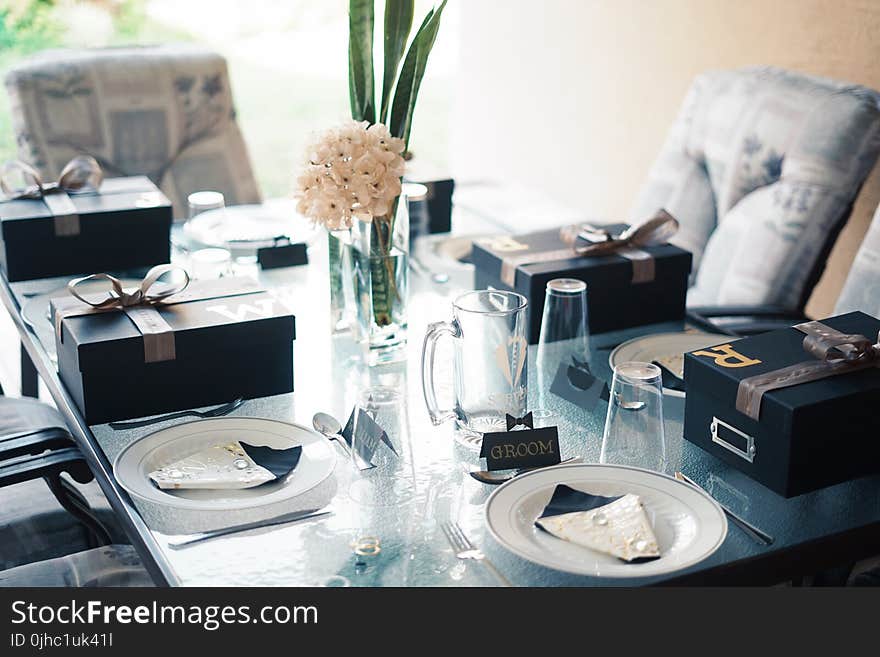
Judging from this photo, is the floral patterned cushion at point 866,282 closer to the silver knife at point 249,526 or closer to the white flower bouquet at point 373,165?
the white flower bouquet at point 373,165

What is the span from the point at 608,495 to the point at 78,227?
1.16 metres

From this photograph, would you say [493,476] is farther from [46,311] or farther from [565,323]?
[46,311]

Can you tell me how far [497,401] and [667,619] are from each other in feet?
1.28

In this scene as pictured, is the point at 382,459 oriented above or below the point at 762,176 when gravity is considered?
below

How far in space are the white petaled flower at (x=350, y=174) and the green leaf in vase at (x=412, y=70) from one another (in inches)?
4.6

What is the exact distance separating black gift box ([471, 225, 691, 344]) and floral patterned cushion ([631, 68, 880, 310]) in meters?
0.47

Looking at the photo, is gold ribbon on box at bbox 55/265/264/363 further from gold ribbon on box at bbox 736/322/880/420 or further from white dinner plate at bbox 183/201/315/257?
gold ribbon on box at bbox 736/322/880/420

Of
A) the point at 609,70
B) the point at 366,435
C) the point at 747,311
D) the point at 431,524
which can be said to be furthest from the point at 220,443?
the point at 609,70

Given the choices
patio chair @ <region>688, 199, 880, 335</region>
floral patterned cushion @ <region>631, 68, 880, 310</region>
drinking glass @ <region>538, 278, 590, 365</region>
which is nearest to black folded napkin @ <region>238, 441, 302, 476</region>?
drinking glass @ <region>538, 278, 590, 365</region>

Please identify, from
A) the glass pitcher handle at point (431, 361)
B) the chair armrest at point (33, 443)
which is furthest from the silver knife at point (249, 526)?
the chair armrest at point (33, 443)

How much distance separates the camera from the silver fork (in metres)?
1.03

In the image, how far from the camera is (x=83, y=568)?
143cm

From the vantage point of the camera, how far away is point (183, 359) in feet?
4.53

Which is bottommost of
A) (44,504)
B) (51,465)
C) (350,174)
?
(44,504)
